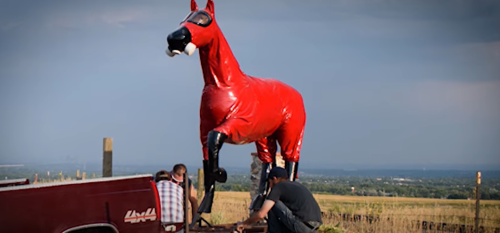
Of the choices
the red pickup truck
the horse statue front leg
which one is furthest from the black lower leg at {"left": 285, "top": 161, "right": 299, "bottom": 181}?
the red pickup truck

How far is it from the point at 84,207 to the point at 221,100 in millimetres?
2416

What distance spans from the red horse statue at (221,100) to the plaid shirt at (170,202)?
519mm

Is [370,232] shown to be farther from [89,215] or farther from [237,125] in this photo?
[89,215]

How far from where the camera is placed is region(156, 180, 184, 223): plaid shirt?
7.37m

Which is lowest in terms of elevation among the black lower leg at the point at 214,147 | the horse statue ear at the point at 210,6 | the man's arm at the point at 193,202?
the man's arm at the point at 193,202

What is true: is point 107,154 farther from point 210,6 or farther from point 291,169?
point 210,6

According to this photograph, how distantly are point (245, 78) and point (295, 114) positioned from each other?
1056 mm

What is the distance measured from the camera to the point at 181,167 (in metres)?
8.70

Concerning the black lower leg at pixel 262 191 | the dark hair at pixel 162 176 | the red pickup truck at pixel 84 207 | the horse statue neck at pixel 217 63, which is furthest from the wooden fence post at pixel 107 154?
the red pickup truck at pixel 84 207

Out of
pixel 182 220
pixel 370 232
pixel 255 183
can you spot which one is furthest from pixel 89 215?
pixel 370 232

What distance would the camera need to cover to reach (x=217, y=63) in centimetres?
806

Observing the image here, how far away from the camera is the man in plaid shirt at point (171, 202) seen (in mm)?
7371

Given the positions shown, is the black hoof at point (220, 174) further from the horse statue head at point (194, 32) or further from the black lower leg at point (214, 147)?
the horse statue head at point (194, 32)

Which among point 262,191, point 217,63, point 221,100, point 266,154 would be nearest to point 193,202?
point 262,191
